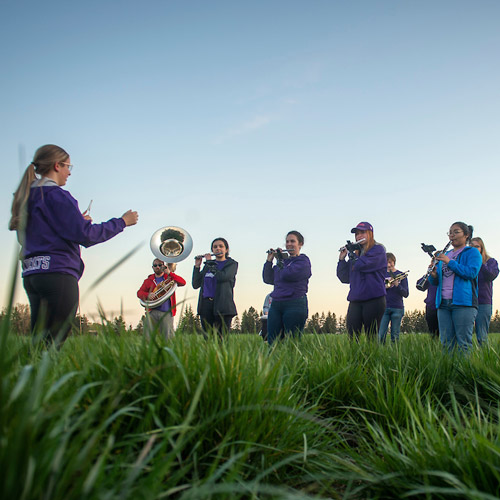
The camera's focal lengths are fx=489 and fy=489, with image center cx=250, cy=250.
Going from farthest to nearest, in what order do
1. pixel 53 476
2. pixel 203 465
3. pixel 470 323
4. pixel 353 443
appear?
pixel 470 323
pixel 353 443
pixel 203 465
pixel 53 476

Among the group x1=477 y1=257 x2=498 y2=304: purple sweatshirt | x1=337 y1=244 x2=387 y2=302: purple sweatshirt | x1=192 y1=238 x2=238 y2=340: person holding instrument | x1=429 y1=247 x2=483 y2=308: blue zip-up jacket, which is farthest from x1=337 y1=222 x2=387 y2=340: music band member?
x1=477 y1=257 x2=498 y2=304: purple sweatshirt

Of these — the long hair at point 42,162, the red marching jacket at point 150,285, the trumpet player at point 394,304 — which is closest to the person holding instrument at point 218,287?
the red marching jacket at point 150,285

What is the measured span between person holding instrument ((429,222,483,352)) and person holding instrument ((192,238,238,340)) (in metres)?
3.20

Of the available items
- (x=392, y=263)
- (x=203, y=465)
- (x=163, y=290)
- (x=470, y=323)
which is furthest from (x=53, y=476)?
(x=392, y=263)

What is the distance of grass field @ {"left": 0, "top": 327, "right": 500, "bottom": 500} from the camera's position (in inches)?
53.1

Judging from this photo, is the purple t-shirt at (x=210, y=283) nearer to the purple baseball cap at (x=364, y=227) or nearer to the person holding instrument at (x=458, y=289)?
the purple baseball cap at (x=364, y=227)

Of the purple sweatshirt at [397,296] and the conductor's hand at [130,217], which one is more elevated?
the conductor's hand at [130,217]

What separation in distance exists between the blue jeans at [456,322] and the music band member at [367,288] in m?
0.80

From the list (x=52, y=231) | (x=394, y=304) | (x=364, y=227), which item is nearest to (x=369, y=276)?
(x=364, y=227)

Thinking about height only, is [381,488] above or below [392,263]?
below

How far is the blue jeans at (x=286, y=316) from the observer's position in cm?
711

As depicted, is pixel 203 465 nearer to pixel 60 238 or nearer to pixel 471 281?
pixel 60 238

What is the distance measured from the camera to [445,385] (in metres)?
3.86

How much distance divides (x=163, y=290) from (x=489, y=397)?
6.77 m
